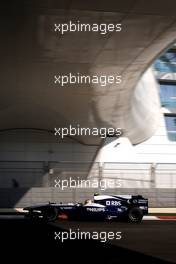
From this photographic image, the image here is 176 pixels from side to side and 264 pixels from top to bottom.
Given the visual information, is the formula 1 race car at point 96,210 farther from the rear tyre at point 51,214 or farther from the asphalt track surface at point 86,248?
the asphalt track surface at point 86,248

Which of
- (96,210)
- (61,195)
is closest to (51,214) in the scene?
(96,210)

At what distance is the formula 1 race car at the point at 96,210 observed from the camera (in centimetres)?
1769

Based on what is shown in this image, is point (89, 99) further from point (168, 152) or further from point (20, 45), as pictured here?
point (168, 152)

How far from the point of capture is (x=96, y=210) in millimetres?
17875

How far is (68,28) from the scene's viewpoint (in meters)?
17.1

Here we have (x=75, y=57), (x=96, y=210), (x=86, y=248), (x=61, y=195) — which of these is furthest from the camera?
(x=61, y=195)

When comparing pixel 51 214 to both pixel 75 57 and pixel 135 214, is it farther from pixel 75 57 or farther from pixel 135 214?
pixel 75 57

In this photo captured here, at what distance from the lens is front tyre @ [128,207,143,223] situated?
18.3 meters

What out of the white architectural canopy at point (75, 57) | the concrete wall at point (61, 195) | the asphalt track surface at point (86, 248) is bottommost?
the asphalt track surface at point (86, 248)

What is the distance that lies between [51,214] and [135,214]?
3.17 metres

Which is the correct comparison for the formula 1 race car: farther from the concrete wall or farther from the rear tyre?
the concrete wall

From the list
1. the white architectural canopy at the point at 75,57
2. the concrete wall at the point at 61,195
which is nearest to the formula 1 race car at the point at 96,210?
the white architectural canopy at the point at 75,57

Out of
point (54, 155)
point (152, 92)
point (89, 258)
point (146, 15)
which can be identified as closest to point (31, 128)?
point (54, 155)

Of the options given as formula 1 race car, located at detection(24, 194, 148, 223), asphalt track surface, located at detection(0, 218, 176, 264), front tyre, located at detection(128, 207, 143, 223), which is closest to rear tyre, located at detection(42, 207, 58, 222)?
formula 1 race car, located at detection(24, 194, 148, 223)
